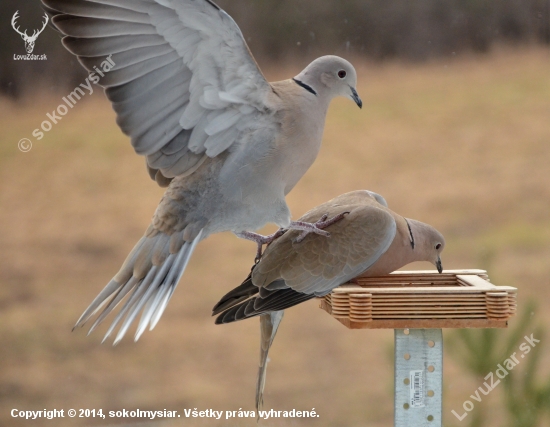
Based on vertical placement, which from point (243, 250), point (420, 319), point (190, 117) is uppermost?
point (190, 117)

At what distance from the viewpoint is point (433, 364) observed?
3.95 ft

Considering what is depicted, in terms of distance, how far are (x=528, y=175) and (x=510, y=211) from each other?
0.19 meters

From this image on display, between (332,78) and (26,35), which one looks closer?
(332,78)

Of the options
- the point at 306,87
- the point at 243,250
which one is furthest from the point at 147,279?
the point at 243,250

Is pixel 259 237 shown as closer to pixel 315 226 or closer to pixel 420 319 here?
pixel 315 226

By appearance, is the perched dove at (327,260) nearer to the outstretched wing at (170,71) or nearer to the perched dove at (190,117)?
the perched dove at (190,117)

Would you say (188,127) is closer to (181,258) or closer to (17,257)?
(181,258)

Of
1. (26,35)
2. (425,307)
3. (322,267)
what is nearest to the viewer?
(425,307)

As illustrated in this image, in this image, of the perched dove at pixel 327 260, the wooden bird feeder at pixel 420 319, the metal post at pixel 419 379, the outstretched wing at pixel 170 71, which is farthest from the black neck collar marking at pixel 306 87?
the metal post at pixel 419 379

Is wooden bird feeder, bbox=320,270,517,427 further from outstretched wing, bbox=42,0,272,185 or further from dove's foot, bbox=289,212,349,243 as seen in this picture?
outstretched wing, bbox=42,0,272,185

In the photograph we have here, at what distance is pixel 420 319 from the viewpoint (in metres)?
1.13

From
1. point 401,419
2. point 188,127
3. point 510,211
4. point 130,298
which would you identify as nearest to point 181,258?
point 130,298

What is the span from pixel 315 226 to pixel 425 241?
0.24m

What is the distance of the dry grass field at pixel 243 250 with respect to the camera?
2.87 meters
